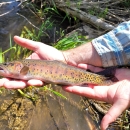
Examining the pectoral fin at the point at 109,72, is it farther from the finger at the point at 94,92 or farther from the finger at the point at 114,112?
the finger at the point at 114,112

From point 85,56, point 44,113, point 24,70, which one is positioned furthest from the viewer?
point 44,113

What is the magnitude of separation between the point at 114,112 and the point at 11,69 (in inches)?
53.3

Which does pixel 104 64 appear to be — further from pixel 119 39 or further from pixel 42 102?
pixel 42 102

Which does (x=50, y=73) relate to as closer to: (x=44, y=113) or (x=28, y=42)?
(x=28, y=42)

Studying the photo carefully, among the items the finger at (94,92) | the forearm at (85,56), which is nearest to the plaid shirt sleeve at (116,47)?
the forearm at (85,56)

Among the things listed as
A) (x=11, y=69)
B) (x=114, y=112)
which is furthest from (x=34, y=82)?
(x=114, y=112)

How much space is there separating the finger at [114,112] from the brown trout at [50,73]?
67 cm

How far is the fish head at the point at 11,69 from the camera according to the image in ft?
10.2

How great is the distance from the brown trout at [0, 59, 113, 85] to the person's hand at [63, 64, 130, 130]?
5.0 inches

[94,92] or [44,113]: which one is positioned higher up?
[94,92]

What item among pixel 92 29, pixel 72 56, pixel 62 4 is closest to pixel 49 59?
pixel 72 56

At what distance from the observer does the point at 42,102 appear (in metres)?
3.98

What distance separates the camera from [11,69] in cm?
314

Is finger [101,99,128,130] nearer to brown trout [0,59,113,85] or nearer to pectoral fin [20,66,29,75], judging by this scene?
brown trout [0,59,113,85]
